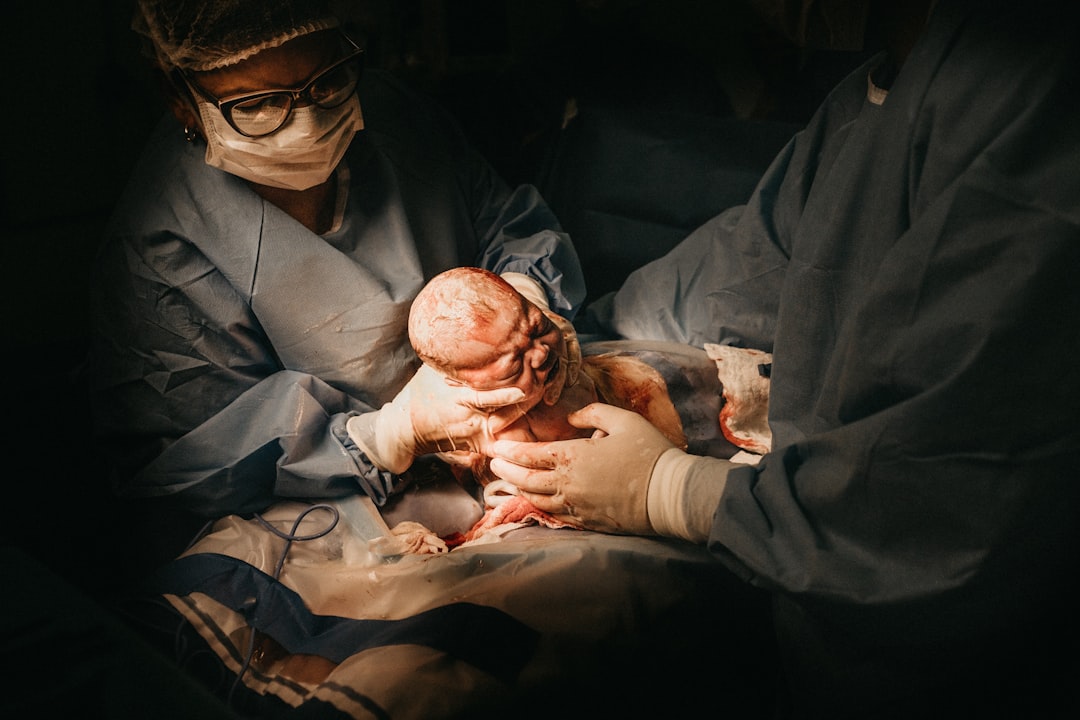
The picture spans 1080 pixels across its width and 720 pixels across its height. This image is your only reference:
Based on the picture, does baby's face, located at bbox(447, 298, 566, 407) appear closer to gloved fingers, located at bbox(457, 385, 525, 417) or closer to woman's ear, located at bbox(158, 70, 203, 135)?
gloved fingers, located at bbox(457, 385, 525, 417)

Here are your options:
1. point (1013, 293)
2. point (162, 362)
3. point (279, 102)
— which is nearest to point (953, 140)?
point (1013, 293)

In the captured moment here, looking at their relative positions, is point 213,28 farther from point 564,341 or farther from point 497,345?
point 564,341

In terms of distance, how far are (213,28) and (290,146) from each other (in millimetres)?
311

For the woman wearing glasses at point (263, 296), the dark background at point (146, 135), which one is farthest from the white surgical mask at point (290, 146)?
the dark background at point (146, 135)

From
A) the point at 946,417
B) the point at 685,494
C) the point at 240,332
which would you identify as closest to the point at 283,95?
the point at 240,332

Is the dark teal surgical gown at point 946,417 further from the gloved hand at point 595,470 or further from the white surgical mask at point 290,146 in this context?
the white surgical mask at point 290,146

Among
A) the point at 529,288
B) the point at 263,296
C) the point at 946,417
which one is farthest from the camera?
the point at 529,288

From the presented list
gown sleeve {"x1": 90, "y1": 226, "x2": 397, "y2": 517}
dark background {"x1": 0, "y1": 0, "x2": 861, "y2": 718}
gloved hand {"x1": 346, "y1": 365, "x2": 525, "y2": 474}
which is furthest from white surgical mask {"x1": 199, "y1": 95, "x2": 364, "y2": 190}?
gloved hand {"x1": 346, "y1": 365, "x2": 525, "y2": 474}

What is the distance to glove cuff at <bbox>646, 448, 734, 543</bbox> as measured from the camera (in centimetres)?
172

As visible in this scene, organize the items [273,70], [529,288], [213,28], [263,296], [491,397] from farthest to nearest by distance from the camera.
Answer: [529,288] → [263,296] → [491,397] → [273,70] → [213,28]

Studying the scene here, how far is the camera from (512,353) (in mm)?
1945

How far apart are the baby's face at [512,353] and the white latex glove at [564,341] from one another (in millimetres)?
66

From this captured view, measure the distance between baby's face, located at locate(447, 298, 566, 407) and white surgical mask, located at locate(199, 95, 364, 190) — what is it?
2.05 ft

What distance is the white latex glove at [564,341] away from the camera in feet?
6.92
